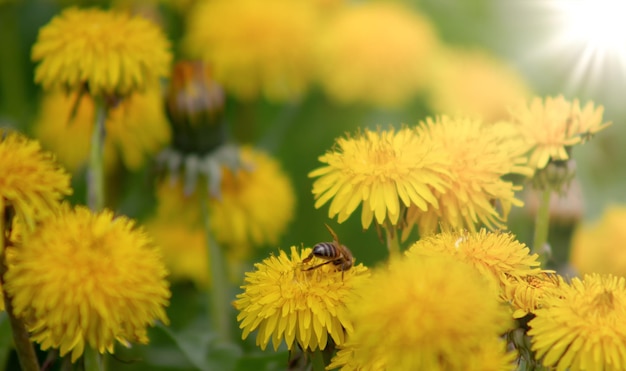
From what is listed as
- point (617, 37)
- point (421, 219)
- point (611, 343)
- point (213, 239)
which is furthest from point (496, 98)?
point (611, 343)

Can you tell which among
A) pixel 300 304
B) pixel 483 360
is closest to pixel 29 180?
pixel 300 304

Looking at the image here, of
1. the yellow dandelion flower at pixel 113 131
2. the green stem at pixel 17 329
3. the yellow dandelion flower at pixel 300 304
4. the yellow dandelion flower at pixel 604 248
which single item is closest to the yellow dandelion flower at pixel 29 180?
the green stem at pixel 17 329

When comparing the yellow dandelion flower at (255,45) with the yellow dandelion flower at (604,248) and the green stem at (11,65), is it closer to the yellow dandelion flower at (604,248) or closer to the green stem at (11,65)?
the green stem at (11,65)

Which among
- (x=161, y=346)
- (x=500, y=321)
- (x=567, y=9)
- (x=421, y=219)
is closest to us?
(x=500, y=321)

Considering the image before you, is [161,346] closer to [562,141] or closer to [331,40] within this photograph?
[562,141]

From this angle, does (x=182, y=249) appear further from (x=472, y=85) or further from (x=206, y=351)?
(x=472, y=85)

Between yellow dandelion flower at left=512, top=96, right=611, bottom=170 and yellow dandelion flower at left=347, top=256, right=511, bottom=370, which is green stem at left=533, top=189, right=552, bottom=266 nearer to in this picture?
yellow dandelion flower at left=512, top=96, right=611, bottom=170

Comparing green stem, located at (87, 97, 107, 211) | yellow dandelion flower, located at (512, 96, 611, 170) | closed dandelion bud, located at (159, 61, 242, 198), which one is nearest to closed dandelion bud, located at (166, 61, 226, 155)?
closed dandelion bud, located at (159, 61, 242, 198)
